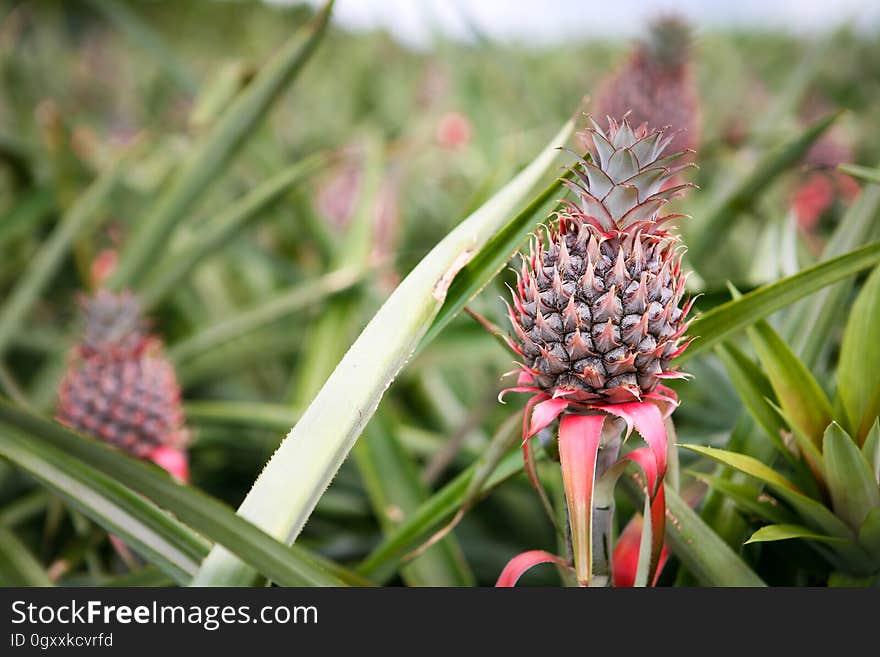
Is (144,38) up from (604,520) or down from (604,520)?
up

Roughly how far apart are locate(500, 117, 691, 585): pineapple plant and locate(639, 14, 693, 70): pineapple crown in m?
0.92

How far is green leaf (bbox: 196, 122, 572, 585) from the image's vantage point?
17.3 inches

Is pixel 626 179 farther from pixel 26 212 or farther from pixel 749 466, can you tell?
pixel 26 212

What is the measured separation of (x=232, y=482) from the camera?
4.10 ft

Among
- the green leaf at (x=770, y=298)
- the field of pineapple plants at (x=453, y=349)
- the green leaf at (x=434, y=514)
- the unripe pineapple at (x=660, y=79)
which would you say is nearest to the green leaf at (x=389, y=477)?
the field of pineapple plants at (x=453, y=349)

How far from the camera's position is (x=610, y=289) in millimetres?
473

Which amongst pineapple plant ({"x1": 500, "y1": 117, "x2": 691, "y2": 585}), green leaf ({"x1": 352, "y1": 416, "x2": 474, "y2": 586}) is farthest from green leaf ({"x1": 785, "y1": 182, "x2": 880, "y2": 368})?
green leaf ({"x1": 352, "y1": 416, "x2": 474, "y2": 586})

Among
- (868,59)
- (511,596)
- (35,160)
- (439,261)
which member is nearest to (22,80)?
(35,160)

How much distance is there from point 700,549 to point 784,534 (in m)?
0.06

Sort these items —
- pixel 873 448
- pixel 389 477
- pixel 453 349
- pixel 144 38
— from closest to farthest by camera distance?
pixel 873 448, pixel 389 477, pixel 453 349, pixel 144 38

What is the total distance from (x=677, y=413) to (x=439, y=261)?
1.97ft

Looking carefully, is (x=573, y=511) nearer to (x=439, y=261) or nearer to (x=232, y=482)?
(x=439, y=261)

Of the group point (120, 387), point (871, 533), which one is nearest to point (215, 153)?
point (120, 387)

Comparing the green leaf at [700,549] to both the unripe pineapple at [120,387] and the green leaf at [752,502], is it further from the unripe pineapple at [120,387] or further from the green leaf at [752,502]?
the unripe pineapple at [120,387]
